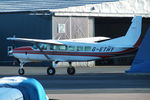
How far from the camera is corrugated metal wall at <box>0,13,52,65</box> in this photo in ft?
144

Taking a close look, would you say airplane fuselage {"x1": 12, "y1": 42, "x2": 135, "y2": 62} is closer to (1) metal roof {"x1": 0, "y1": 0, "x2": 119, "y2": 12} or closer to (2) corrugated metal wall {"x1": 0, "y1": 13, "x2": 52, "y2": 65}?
(2) corrugated metal wall {"x1": 0, "y1": 13, "x2": 52, "y2": 65}

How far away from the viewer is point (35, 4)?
152ft

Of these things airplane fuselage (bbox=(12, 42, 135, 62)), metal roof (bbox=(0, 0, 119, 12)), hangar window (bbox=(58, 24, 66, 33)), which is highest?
metal roof (bbox=(0, 0, 119, 12))

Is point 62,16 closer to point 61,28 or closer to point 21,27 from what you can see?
point 61,28

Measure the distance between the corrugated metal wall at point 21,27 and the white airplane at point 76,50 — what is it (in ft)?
41.0

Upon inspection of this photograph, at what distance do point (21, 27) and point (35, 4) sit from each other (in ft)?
9.36

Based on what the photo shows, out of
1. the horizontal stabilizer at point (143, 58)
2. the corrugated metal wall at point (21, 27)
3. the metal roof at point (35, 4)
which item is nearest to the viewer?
the horizontal stabilizer at point (143, 58)

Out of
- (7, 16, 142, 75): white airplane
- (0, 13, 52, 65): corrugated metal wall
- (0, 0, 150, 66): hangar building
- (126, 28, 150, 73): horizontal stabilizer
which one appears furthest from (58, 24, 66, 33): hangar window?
(126, 28, 150, 73): horizontal stabilizer

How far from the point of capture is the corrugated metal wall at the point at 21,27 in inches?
1731

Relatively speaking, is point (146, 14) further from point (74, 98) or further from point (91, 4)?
point (74, 98)

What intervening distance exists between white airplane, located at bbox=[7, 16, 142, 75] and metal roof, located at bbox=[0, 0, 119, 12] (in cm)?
1374

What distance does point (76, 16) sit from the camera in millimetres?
43719

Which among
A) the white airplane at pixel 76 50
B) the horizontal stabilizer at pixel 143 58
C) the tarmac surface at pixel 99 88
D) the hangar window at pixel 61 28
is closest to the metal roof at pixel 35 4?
the hangar window at pixel 61 28

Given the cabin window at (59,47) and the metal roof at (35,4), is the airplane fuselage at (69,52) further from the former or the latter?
the metal roof at (35,4)
